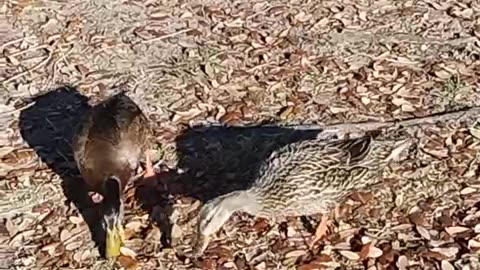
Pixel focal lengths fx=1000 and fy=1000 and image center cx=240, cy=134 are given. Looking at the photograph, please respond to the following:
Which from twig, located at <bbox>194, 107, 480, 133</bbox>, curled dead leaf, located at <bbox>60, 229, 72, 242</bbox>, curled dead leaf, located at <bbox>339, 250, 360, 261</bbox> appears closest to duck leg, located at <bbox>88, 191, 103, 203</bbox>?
curled dead leaf, located at <bbox>60, 229, 72, 242</bbox>

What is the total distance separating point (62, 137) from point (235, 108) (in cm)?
120

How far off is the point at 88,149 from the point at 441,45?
3.15 metres

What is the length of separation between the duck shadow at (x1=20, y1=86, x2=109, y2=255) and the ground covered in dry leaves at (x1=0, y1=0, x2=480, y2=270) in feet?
0.05

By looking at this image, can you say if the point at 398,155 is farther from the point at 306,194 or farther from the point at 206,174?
the point at 206,174

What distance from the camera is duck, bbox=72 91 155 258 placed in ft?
18.3

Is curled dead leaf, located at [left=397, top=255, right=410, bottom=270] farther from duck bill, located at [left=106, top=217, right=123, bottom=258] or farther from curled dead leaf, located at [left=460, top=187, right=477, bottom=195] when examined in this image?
duck bill, located at [left=106, top=217, right=123, bottom=258]

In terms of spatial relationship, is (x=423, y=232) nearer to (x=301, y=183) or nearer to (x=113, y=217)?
(x=301, y=183)

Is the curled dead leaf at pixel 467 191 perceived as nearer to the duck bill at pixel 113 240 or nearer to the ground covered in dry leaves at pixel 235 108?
the ground covered in dry leaves at pixel 235 108

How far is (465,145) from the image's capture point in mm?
6453

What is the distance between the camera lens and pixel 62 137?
6734mm

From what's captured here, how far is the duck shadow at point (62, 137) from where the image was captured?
604 centimetres

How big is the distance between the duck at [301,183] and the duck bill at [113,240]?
0.43 metres

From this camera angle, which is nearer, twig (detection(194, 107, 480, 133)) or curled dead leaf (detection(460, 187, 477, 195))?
curled dead leaf (detection(460, 187, 477, 195))

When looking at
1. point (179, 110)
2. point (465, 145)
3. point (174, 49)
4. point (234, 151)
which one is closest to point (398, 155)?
point (465, 145)
